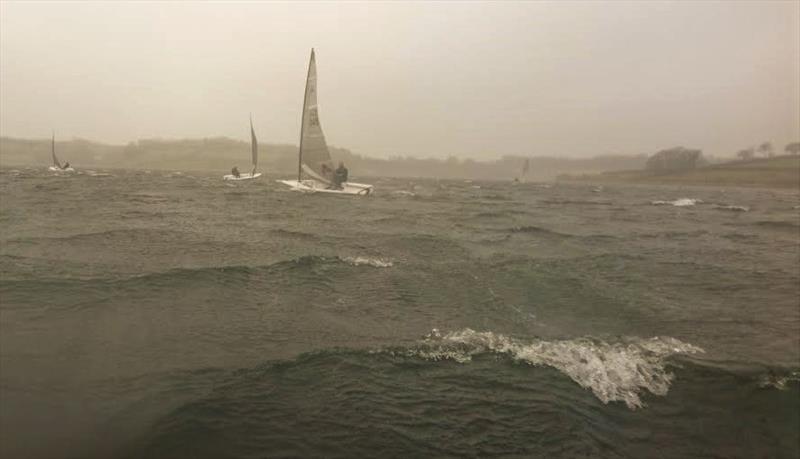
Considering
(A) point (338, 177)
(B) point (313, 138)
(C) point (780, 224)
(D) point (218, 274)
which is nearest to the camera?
(D) point (218, 274)

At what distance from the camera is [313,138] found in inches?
1640

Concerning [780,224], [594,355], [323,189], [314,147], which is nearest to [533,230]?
[594,355]

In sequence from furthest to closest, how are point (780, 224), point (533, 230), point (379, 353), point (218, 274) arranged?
point (780, 224), point (533, 230), point (218, 274), point (379, 353)

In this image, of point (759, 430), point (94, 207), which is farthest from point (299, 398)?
point (94, 207)

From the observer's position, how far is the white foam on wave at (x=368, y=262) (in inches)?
535

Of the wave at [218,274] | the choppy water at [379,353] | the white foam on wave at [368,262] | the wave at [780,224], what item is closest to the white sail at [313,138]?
the choppy water at [379,353]

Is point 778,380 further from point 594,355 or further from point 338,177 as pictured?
point 338,177

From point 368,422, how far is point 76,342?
4956mm

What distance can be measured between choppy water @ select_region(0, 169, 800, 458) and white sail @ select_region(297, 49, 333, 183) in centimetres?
2710

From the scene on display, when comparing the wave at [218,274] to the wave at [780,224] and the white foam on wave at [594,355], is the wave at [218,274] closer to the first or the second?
the white foam on wave at [594,355]

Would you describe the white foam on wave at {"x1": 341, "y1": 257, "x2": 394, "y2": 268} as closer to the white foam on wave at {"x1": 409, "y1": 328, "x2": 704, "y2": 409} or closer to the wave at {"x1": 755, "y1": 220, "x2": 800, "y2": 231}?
the white foam on wave at {"x1": 409, "y1": 328, "x2": 704, "y2": 409}

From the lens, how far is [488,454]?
462 cm

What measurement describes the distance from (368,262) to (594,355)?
7.85 meters

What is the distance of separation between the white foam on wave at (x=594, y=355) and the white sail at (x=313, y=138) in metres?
35.4
